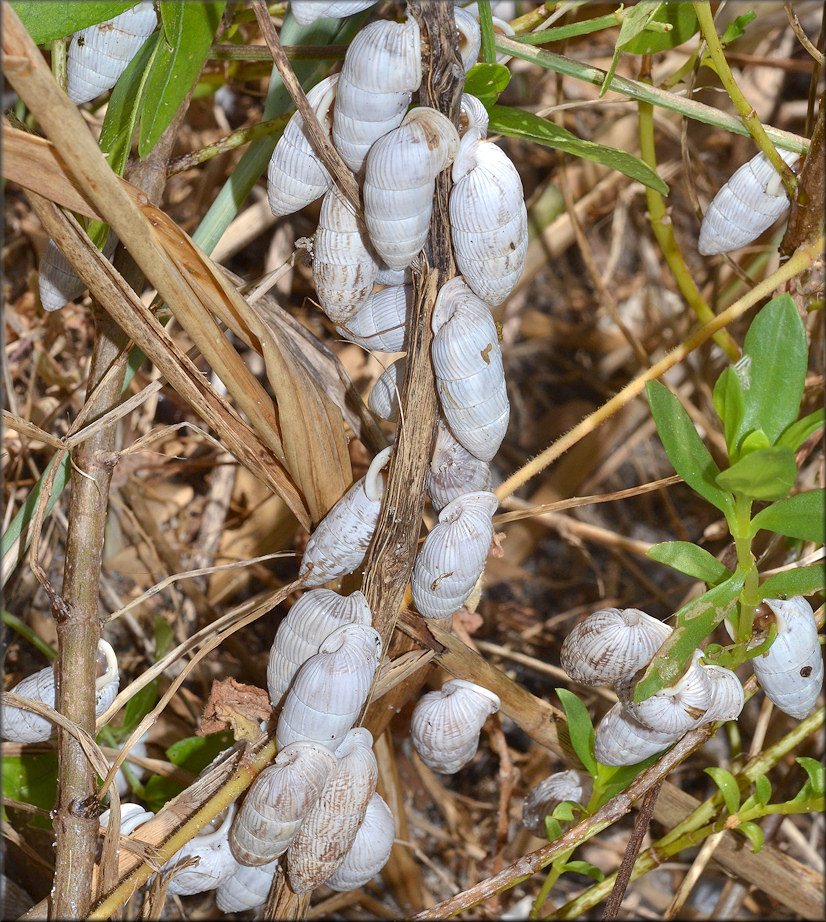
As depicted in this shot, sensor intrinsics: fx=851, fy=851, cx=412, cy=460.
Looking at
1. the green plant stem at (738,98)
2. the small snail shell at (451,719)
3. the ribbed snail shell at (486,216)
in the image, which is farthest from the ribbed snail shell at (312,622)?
the green plant stem at (738,98)

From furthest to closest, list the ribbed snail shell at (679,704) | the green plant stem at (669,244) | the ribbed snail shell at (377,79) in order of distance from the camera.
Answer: the green plant stem at (669,244) < the ribbed snail shell at (679,704) < the ribbed snail shell at (377,79)

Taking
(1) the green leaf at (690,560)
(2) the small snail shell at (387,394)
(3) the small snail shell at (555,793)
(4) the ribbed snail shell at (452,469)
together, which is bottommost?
(3) the small snail shell at (555,793)

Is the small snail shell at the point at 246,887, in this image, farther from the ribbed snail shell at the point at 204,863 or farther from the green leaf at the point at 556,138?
the green leaf at the point at 556,138

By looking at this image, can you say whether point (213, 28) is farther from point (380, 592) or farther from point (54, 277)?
point (380, 592)

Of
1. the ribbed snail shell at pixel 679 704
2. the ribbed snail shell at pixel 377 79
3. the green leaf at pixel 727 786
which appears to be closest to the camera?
the ribbed snail shell at pixel 377 79

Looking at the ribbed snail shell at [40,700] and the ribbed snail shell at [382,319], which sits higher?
the ribbed snail shell at [382,319]

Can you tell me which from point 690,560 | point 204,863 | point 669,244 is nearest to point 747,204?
point 669,244

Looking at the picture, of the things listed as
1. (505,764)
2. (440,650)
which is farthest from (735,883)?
(440,650)
